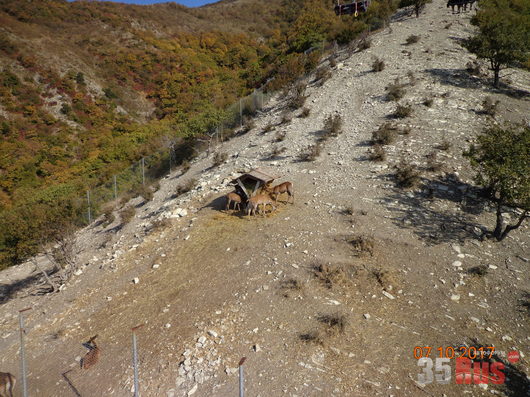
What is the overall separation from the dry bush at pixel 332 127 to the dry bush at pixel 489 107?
757 centimetres

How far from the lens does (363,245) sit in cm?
914

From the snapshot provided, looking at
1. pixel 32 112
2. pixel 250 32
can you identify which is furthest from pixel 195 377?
pixel 250 32

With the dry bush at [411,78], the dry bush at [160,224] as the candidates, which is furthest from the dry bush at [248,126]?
the dry bush at [160,224]

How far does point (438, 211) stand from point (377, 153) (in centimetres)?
427

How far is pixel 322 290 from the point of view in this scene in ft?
25.6

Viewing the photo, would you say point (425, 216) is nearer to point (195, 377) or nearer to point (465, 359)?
point (465, 359)

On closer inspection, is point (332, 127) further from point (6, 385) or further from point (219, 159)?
Answer: point (6, 385)

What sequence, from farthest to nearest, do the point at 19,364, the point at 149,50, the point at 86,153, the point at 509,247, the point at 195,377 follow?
the point at 149,50 → the point at 86,153 → the point at 509,247 → the point at 19,364 → the point at 195,377

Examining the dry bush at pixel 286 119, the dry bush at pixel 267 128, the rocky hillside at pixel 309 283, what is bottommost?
the rocky hillside at pixel 309 283

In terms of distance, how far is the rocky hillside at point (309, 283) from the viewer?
6.08m

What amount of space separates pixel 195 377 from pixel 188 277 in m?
3.37

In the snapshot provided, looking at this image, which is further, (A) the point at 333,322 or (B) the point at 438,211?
(B) the point at 438,211

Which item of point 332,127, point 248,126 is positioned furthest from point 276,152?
point 248,126
